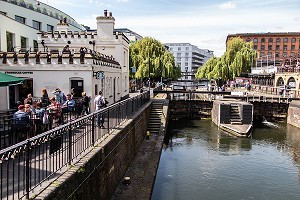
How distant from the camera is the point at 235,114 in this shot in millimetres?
28516

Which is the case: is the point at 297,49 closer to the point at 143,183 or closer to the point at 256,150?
the point at 256,150

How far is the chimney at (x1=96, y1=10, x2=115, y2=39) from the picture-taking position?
2483 cm

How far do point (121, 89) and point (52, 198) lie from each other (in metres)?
22.0

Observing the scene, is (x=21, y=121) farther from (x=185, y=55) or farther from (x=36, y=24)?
(x=185, y=55)

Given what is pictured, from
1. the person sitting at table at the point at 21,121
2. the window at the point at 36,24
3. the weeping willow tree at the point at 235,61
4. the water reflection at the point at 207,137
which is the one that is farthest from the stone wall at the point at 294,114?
the window at the point at 36,24

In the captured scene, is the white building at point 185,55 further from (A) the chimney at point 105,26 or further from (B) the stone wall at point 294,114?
(A) the chimney at point 105,26

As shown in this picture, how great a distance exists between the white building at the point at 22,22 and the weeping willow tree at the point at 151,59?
12428mm

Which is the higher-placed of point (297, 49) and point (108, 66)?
point (297, 49)

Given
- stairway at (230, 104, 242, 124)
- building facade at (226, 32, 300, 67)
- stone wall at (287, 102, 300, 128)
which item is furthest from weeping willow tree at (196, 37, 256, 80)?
building facade at (226, 32, 300, 67)

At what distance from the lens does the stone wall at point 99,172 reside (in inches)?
242

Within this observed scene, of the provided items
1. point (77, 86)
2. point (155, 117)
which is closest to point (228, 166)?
point (155, 117)

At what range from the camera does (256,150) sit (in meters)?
20.4

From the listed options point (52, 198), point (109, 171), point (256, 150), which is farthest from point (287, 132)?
point (52, 198)

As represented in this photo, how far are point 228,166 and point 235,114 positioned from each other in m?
12.8
